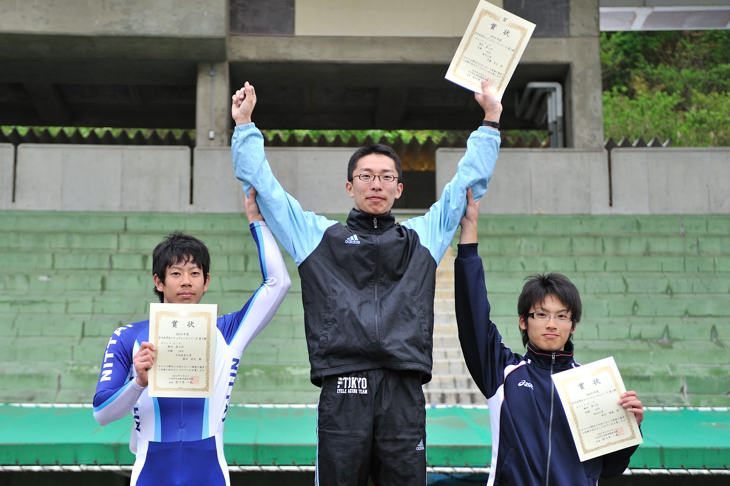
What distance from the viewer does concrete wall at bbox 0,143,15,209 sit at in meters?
13.6

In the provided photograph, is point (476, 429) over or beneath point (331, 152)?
beneath

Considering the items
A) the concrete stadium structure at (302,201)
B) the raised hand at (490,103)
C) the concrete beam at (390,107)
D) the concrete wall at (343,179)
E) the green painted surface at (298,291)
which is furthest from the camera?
the concrete beam at (390,107)

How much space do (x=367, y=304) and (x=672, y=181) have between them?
1204 cm

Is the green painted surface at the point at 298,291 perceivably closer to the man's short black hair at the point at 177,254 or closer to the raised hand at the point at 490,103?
the man's short black hair at the point at 177,254

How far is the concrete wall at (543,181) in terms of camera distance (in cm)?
1397

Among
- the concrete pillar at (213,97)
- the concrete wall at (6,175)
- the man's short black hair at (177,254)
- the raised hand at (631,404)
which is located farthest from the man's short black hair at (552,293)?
the concrete pillar at (213,97)

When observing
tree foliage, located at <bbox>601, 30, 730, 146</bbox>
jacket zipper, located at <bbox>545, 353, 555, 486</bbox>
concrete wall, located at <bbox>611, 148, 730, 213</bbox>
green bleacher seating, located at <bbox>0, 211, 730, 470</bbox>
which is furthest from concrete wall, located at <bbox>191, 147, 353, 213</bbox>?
tree foliage, located at <bbox>601, 30, 730, 146</bbox>

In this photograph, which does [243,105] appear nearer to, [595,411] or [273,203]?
[273,203]

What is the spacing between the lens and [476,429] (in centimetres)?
583

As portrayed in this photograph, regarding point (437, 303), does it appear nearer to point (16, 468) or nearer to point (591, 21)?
point (16, 468)

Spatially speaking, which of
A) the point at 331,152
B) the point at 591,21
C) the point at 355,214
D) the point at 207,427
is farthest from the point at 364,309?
the point at 591,21

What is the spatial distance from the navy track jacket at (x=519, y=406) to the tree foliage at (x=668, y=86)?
36.8 m

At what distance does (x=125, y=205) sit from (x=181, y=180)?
0.98 meters

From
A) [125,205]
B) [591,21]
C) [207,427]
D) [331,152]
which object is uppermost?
[591,21]
